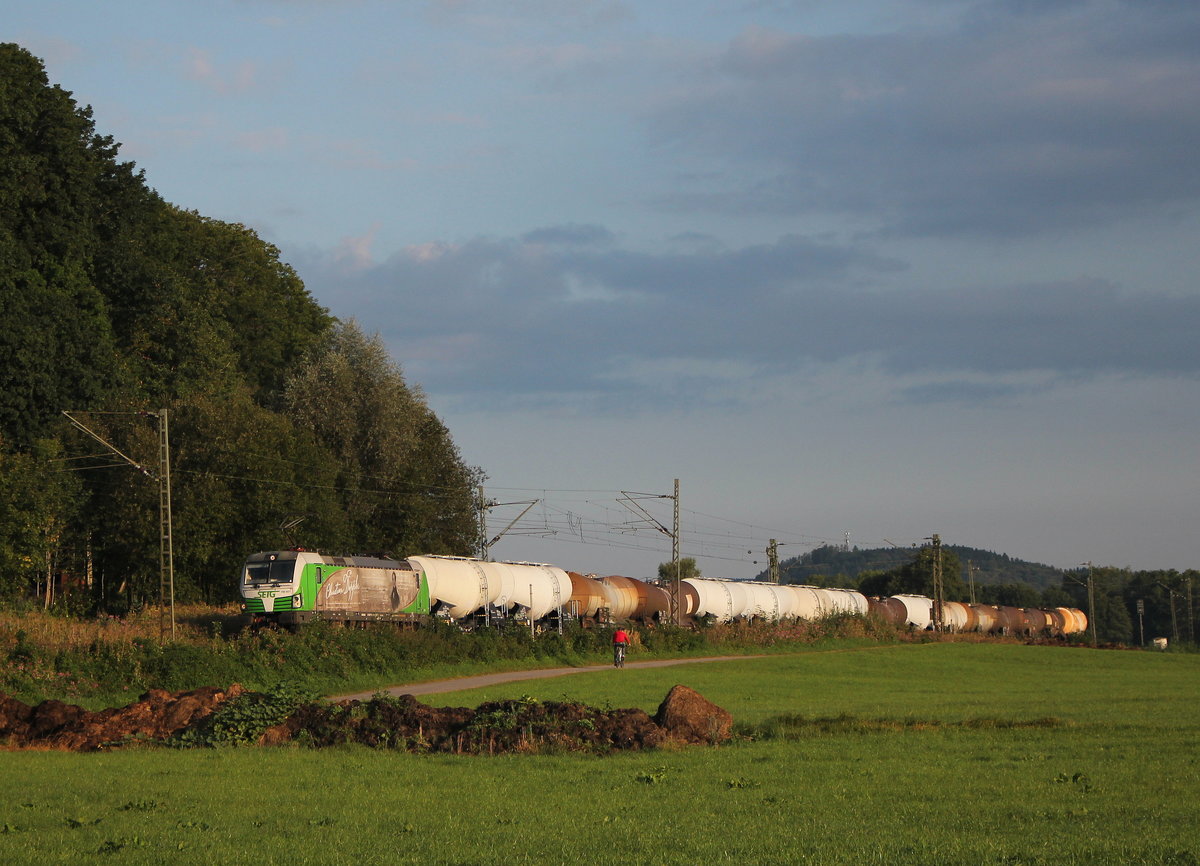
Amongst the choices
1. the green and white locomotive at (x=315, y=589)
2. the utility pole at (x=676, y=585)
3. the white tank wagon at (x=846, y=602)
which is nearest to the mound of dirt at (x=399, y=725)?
the green and white locomotive at (x=315, y=589)

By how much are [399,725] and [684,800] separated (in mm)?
8821

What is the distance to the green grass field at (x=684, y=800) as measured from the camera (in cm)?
1281

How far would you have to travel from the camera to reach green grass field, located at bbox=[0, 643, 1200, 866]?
42.0 ft

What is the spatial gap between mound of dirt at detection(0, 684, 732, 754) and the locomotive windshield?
70.1 ft

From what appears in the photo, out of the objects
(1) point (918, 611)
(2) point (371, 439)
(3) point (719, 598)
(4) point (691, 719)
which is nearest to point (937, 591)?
(1) point (918, 611)

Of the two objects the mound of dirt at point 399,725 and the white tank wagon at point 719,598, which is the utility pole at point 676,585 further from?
the mound of dirt at point 399,725

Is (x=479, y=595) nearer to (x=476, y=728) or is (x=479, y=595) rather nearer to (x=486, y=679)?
(x=486, y=679)

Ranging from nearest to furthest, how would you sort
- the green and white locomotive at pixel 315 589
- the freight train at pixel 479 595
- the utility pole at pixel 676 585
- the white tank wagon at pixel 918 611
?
the green and white locomotive at pixel 315 589 < the freight train at pixel 479 595 < the utility pole at pixel 676 585 < the white tank wagon at pixel 918 611

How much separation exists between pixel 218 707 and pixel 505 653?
27.5 m

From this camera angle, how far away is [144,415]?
6009 centimetres

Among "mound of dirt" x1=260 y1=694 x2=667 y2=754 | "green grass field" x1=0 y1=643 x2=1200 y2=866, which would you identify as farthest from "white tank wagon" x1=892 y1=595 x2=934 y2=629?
Result: "mound of dirt" x1=260 y1=694 x2=667 y2=754

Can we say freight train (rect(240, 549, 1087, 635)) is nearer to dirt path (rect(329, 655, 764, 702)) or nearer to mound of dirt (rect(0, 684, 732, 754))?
dirt path (rect(329, 655, 764, 702))

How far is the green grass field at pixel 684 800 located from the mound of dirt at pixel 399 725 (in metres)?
0.88

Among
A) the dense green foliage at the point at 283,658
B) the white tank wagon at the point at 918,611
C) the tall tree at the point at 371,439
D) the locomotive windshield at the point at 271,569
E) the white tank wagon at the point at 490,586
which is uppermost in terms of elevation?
the tall tree at the point at 371,439
